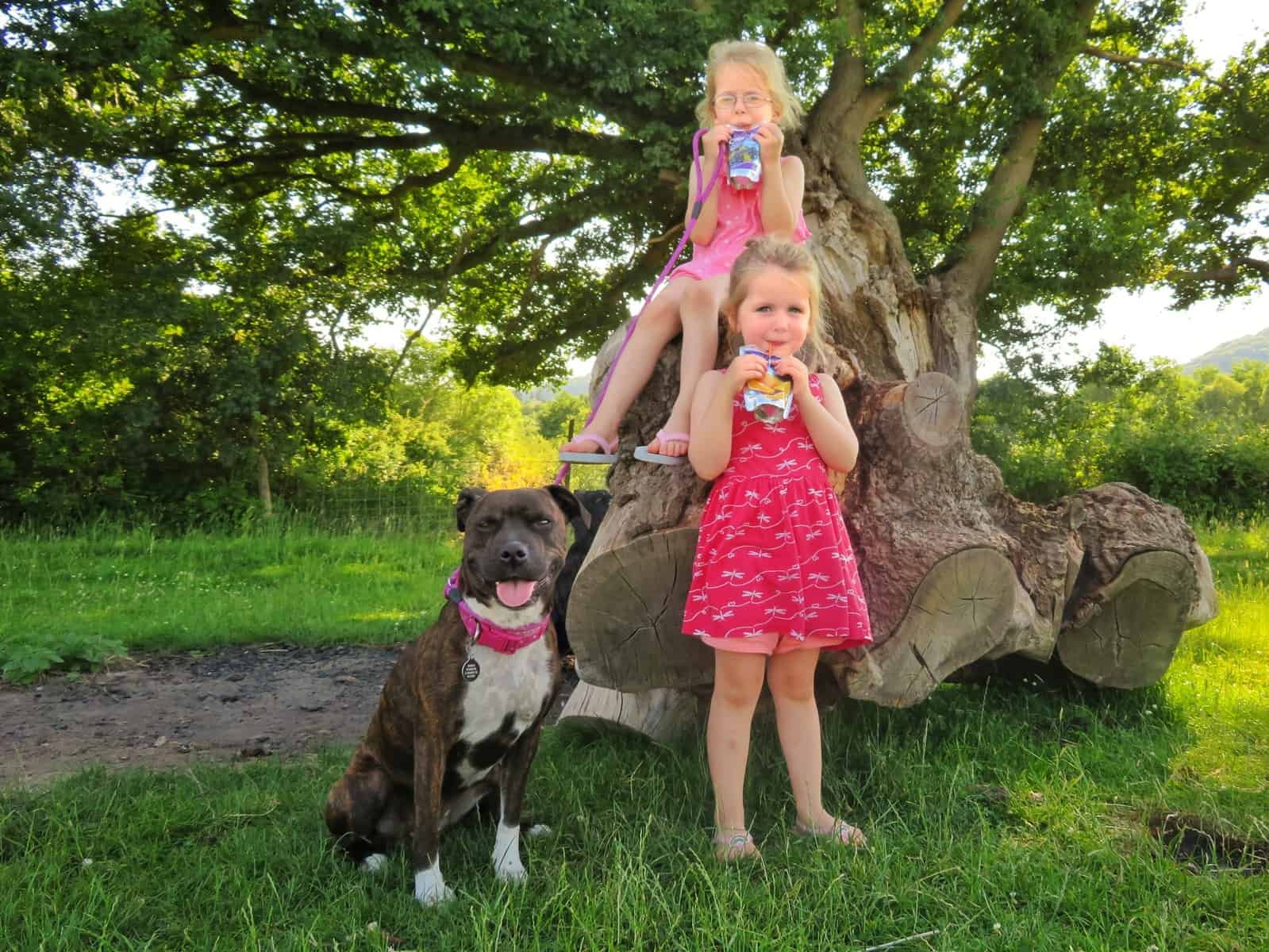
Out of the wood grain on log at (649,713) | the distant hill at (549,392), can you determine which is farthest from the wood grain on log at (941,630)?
the distant hill at (549,392)

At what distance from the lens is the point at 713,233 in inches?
163

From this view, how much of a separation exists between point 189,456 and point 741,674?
1290 cm

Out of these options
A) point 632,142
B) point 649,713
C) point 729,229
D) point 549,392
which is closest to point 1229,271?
point 632,142

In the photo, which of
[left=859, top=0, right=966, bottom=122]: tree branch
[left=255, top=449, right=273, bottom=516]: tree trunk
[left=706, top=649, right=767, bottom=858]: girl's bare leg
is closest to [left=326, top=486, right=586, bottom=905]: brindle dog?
[left=706, top=649, right=767, bottom=858]: girl's bare leg

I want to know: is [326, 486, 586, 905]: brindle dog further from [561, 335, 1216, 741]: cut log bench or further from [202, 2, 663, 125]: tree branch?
[202, 2, 663, 125]: tree branch

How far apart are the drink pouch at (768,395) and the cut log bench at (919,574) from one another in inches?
27.5

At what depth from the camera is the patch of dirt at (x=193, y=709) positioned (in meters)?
4.73

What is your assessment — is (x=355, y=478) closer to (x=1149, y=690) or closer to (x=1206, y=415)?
(x=1149, y=690)

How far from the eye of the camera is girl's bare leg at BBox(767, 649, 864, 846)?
3225mm

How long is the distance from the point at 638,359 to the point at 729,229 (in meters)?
0.76

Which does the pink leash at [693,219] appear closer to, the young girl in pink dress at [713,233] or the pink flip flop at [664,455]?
the young girl in pink dress at [713,233]

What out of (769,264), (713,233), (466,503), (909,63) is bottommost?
(466,503)

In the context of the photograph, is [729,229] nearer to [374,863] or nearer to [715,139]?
Result: [715,139]

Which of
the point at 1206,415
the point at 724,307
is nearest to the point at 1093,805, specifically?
the point at 724,307
